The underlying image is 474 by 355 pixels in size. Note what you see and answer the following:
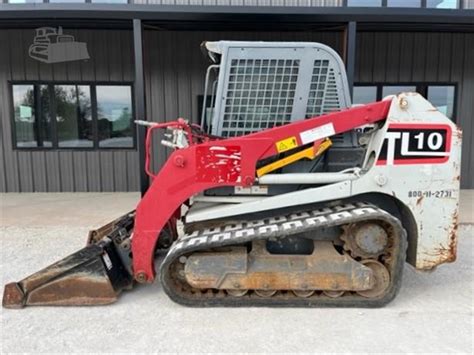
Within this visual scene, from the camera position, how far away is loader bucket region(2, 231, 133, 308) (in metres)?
3.13

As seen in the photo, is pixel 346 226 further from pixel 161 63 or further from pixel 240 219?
pixel 161 63

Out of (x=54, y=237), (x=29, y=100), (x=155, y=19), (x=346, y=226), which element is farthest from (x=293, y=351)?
(x=29, y=100)

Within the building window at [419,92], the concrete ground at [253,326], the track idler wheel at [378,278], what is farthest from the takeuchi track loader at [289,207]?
the building window at [419,92]

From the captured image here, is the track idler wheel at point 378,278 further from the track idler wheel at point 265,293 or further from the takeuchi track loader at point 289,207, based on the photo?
the track idler wheel at point 265,293

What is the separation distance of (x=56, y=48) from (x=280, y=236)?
762 cm

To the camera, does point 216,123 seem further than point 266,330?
Yes

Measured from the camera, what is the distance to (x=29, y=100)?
27.8 ft

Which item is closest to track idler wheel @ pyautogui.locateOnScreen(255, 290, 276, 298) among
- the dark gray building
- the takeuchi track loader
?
the takeuchi track loader

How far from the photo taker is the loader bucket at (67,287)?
10.3ft

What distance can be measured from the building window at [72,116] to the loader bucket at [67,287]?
5748 mm

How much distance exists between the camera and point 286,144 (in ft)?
10.3

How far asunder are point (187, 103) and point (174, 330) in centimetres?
642

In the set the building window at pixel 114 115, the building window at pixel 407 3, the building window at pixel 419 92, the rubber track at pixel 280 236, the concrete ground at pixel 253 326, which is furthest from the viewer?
the building window at pixel 419 92

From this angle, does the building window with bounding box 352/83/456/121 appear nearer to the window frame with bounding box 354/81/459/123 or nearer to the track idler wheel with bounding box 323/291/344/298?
the window frame with bounding box 354/81/459/123
